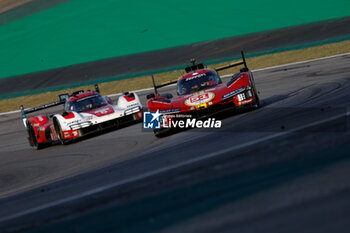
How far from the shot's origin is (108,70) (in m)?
24.1

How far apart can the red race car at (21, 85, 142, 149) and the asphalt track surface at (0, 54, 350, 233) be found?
1.07m

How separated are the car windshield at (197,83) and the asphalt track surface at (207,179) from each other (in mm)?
1367

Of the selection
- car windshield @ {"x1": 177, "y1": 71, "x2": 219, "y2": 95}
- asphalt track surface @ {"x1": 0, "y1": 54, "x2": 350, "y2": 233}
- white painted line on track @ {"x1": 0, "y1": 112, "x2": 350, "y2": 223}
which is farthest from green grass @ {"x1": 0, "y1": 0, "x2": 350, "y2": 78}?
white painted line on track @ {"x1": 0, "y1": 112, "x2": 350, "y2": 223}

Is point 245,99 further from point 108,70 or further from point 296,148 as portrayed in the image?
point 108,70

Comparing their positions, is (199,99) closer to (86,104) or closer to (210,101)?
(210,101)

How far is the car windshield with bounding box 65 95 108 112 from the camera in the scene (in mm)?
13484

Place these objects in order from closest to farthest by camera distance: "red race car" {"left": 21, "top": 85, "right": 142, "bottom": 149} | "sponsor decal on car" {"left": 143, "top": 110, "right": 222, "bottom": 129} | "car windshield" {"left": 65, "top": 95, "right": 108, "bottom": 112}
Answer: "sponsor decal on car" {"left": 143, "top": 110, "right": 222, "bottom": 129}
"red race car" {"left": 21, "top": 85, "right": 142, "bottom": 149}
"car windshield" {"left": 65, "top": 95, "right": 108, "bottom": 112}

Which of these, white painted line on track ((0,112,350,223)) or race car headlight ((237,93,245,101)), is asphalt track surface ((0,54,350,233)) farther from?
race car headlight ((237,93,245,101))

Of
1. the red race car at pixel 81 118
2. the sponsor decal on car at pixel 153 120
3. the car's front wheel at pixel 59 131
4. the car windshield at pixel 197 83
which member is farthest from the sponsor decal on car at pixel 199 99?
the car's front wheel at pixel 59 131

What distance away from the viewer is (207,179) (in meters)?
5.62

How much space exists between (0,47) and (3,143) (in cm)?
Result: 1567

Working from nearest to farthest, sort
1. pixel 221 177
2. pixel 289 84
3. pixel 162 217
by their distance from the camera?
pixel 162 217, pixel 221 177, pixel 289 84

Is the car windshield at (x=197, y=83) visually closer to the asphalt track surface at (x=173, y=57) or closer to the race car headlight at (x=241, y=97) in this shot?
the race car headlight at (x=241, y=97)

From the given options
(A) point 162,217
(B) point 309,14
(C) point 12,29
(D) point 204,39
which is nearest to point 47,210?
(A) point 162,217
